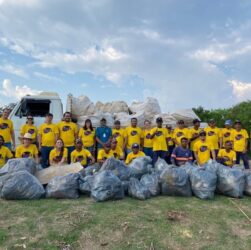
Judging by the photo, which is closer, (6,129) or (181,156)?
(181,156)

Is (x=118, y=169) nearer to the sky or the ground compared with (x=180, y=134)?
nearer to the ground

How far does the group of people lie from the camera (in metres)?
6.95

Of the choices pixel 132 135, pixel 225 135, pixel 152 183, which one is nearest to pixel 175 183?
pixel 152 183

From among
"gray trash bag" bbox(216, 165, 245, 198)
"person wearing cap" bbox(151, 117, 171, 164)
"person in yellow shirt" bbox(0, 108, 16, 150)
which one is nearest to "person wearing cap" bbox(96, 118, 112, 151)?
"person wearing cap" bbox(151, 117, 171, 164)

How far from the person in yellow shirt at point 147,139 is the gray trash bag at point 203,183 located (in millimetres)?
2401

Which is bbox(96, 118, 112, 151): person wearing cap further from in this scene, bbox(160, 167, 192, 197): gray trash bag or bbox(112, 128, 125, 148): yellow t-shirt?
bbox(160, 167, 192, 197): gray trash bag

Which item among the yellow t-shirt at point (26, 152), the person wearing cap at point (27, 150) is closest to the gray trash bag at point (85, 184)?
the person wearing cap at point (27, 150)

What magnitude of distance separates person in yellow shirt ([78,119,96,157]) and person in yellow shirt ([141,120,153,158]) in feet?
3.95

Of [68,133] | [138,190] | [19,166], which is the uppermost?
[68,133]

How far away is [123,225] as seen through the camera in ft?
15.1

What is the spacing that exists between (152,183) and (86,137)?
2563 mm

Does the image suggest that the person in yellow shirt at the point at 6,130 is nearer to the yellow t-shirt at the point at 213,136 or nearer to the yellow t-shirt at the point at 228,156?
the yellow t-shirt at the point at 213,136

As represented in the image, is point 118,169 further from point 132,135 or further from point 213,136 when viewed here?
point 213,136

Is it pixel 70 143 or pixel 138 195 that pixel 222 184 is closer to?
pixel 138 195
